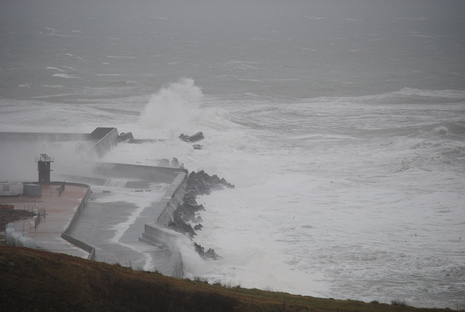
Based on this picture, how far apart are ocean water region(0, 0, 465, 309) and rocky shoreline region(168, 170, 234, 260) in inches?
15.0

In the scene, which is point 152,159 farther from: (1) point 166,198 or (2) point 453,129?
(2) point 453,129

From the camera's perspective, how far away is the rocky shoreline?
21472 mm

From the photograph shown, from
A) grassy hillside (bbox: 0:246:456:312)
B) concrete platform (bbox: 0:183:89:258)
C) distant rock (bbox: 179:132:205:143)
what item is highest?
grassy hillside (bbox: 0:246:456:312)

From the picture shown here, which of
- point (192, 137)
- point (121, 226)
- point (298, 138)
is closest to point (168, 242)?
point (121, 226)

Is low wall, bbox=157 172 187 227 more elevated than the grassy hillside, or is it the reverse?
the grassy hillside

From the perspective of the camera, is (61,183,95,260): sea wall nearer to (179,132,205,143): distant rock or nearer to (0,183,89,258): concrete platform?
(0,183,89,258): concrete platform

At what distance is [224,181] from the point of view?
29281mm

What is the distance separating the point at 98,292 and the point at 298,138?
28.6 m

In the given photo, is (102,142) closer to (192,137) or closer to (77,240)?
(192,137)

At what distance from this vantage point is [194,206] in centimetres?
2481

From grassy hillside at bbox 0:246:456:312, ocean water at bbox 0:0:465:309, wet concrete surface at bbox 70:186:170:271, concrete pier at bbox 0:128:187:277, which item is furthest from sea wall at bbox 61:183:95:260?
grassy hillside at bbox 0:246:456:312

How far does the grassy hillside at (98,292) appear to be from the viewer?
11883 mm

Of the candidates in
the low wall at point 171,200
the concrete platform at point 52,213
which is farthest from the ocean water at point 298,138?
the concrete platform at point 52,213

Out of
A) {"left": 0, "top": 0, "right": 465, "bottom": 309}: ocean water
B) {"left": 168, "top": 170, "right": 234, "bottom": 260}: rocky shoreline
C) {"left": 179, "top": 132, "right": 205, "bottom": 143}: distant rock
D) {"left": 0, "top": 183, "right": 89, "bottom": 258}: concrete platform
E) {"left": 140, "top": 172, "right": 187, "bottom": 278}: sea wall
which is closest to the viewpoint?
{"left": 140, "top": 172, "right": 187, "bottom": 278}: sea wall
